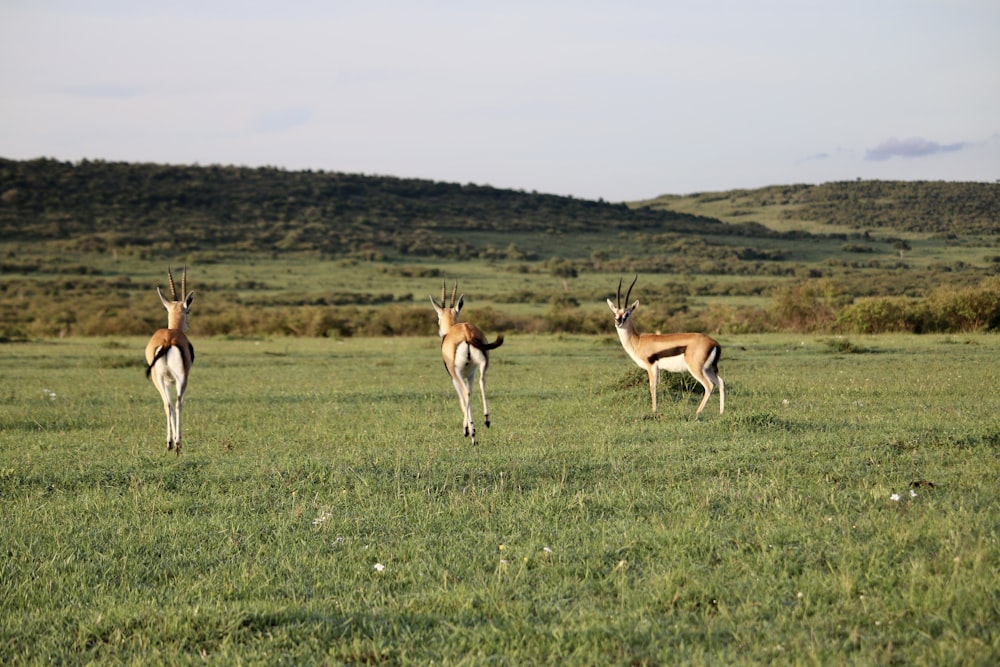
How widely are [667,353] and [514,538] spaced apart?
22.7ft

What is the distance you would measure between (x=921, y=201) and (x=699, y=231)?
21.3m

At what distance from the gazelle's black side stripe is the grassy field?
0.78 metres

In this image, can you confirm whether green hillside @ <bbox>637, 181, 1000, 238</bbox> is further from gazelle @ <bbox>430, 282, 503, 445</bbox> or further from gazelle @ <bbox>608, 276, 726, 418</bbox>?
gazelle @ <bbox>430, 282, 503, 445</bbox>

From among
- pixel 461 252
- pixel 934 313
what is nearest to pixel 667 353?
pixel 934 313

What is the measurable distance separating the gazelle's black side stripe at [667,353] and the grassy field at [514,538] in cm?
78

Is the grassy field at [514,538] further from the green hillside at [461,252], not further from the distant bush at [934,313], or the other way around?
the green hillside at [461,252]

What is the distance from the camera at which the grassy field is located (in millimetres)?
4941

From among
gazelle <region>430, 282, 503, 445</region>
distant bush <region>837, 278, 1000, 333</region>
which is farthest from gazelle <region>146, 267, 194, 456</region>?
distant bush <region>837, 278, 1000, 333</region>

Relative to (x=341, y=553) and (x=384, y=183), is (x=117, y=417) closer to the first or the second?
(x=341, y=553)

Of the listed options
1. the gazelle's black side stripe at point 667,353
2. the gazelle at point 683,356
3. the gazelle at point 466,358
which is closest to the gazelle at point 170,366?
the gazelle at point 466,358

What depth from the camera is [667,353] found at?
1312 cm

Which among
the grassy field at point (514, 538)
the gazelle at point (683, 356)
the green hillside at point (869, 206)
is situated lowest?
the grassy field at point (514, 538)

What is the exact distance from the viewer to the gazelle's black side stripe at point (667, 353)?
13055 millimetres

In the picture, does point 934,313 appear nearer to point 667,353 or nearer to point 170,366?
point 667,353
